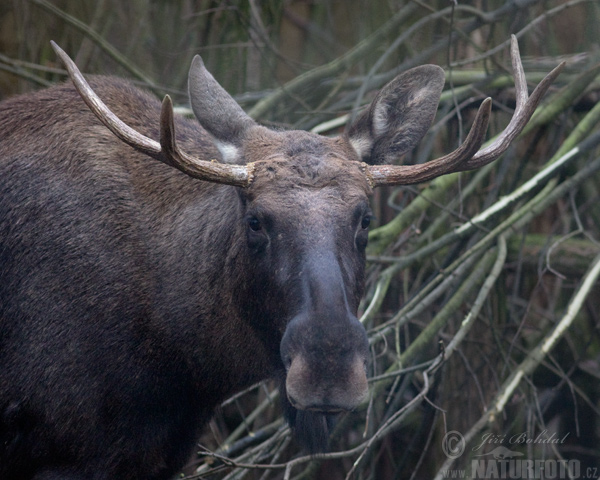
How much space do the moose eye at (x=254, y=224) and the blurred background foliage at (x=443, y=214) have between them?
1.35 metres

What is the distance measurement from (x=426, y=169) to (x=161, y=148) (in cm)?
111

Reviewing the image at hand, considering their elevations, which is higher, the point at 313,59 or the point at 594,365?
the point at 313,59

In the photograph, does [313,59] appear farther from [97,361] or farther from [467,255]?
[97,361]

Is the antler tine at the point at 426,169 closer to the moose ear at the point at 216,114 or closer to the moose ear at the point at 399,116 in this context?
the moose ear at the point at 399,116

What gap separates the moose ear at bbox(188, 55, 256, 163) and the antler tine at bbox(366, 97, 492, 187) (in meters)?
0.66

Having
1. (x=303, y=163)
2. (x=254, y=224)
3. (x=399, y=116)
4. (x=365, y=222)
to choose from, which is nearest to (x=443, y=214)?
(x=399, y=116)

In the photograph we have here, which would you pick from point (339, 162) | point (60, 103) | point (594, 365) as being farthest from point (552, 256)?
point (60, 103)

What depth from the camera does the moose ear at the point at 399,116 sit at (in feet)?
11.4

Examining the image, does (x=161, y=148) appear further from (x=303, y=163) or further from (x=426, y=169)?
(x=426, y=169)

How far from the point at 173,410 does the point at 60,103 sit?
5.23 feet

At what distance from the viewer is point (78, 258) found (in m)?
3.30

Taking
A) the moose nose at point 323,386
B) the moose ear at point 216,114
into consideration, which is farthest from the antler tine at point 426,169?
the moose nose at point 323,386

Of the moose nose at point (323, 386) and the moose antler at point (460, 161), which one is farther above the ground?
the moose antler at point (460, 161)

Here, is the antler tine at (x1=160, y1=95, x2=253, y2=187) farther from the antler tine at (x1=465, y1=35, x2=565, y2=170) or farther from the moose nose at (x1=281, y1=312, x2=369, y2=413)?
the antler tine at (x1=465, y1=35, x2=565, y2=170)
